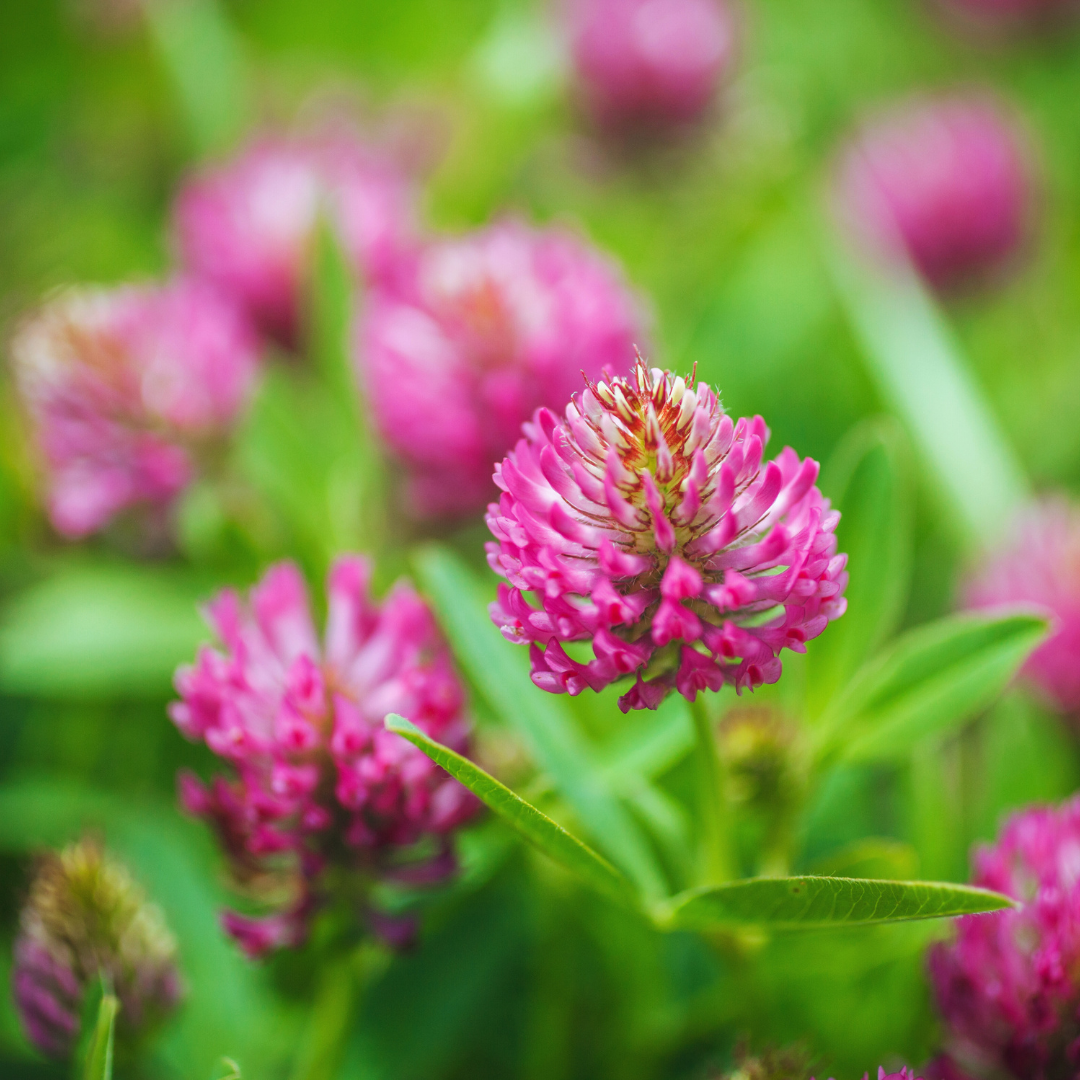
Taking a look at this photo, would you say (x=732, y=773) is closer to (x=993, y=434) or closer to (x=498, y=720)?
(x=498, y=720)

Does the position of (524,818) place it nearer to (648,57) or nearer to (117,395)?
(117,395)

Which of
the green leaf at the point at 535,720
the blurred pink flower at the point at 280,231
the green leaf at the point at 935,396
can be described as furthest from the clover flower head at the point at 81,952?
the green leaf at the point at 935,396

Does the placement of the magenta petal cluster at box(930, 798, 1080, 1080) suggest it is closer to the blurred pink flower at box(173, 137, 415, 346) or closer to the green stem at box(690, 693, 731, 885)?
the green stem at box(690, 693, 731, 885)

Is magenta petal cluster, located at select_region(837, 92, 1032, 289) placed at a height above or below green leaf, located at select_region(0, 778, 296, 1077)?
above

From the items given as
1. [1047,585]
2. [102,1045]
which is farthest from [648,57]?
[102,1045]

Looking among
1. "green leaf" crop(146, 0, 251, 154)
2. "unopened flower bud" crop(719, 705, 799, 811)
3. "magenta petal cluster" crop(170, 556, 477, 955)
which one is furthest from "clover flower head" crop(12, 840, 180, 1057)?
"green leaf" crop(146, 0, 251, 154)

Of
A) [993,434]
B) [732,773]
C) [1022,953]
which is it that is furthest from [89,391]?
[993,434]
